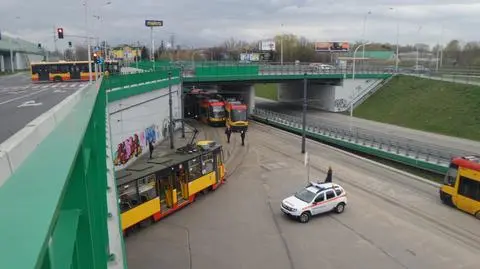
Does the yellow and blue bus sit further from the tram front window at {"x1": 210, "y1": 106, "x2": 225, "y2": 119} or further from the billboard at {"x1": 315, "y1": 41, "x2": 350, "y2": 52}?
the billboard at {"x1": 315, "y1": 41, "x2": 350, "y2": 52}

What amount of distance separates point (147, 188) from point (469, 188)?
1533 centimetres

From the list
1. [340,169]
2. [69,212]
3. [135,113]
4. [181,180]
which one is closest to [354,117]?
[340,169]

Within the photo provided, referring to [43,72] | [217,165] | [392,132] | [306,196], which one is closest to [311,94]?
[392,132]

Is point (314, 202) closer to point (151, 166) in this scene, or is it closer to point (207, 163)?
point (207, 163)

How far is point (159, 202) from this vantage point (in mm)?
20047

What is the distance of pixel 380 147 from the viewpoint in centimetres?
3462

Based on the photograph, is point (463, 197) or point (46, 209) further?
point (463, 197)

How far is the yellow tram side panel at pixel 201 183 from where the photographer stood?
22625 millimetres

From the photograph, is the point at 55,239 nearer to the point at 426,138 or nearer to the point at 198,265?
the point at 198,265

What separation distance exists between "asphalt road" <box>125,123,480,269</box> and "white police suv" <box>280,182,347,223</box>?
16.9 inches

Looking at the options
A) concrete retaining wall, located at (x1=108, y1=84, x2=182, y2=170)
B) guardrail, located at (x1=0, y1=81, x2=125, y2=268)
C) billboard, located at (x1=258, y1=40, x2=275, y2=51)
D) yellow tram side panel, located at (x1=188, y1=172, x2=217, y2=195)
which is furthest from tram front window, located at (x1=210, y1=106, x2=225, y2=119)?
billboard, located at (x1=258, y1=40, x2=275, y2=51)

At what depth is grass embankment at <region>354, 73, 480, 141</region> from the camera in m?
44.6

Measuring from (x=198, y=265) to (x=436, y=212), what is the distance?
12.9 meters

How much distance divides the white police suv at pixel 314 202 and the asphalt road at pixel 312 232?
0.43 metres
